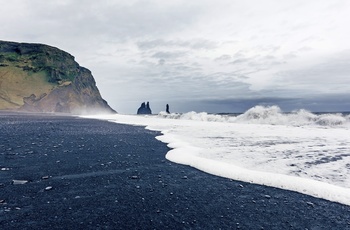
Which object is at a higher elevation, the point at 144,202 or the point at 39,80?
the point at 39,80

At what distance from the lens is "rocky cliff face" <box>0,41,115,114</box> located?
316 ft

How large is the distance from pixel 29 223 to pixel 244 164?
5.63m

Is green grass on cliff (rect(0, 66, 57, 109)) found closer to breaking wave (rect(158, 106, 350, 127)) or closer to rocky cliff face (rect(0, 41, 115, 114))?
rocky cliff face (rect(0, 41, 115, 114))

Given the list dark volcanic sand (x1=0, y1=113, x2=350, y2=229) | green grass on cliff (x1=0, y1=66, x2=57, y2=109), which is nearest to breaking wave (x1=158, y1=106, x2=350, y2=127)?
dark volcanic sand (x1=0, y1=113, x2=350, y2=229)

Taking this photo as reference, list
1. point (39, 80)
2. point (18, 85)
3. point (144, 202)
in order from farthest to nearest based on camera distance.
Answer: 1. point (39, 80)
2. point (18, 85)
3. point (144, 202)

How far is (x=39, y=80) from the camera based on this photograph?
106 meters

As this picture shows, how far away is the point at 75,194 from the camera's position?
4523mm

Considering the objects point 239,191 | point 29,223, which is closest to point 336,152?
point 239,191

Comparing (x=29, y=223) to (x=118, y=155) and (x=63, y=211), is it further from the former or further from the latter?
(x=118, y=155)

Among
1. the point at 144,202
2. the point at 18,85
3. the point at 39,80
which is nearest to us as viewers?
the point at 144,202

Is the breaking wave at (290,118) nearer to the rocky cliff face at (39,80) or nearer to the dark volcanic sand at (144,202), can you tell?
the dark volcanic sand at (144,202)

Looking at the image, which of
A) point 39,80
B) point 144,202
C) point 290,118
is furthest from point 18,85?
point 144,202

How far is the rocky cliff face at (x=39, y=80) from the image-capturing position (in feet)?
316

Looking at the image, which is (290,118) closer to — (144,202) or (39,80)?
(144,202)
